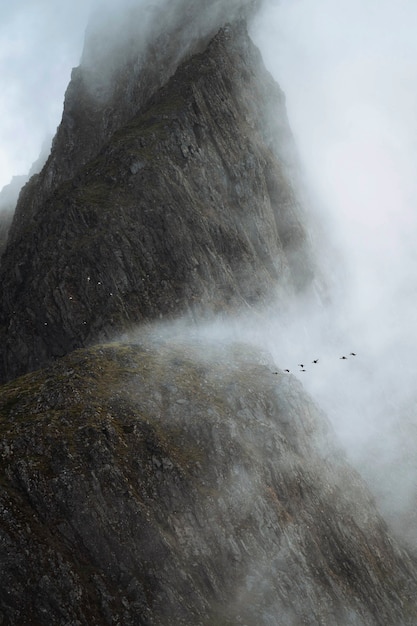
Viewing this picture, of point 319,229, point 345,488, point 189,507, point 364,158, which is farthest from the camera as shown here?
point 364,158

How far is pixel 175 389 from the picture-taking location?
70688 mm

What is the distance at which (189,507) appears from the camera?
198 ft

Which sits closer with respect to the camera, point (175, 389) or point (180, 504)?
point (180, 504)

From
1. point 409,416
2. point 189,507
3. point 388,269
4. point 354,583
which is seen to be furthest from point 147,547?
point 388,269

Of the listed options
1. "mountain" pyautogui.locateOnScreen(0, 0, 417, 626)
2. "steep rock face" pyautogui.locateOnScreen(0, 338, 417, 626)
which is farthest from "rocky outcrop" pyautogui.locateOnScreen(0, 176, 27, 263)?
"steep rock face" pyautogui.locateOnScreen(0, 338, 417, 626)

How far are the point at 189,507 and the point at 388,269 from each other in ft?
349

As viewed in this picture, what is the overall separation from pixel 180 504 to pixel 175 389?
542 inches

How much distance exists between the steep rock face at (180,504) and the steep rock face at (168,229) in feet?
49.5

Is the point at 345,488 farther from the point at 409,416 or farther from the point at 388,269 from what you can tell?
the point at 388,269

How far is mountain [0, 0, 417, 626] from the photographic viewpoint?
54.4m

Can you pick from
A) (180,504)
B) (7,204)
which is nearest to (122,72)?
(7,204)

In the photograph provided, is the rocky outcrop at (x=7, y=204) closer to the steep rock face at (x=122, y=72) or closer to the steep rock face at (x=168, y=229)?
the steep rock face at (x=122, y=72)

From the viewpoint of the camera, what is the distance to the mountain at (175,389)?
54.4 metres

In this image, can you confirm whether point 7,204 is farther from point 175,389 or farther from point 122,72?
point 175,389
